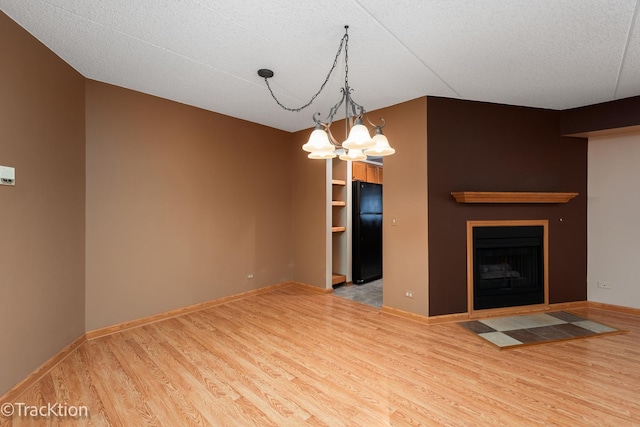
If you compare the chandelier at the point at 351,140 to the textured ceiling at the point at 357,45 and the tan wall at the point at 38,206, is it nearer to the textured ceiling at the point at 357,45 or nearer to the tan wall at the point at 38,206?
the textured ceiling at the point at 357,45

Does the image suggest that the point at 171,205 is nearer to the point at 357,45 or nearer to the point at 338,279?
the point at 357,45

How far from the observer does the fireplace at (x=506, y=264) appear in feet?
11.6

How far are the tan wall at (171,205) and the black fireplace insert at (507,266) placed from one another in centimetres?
302

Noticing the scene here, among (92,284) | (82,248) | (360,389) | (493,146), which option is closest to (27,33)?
(82,248)

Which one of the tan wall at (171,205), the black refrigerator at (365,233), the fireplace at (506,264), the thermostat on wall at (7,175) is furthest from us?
the black refrigerator at (365,233)

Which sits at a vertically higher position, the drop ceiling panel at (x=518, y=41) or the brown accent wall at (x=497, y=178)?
the drop ceiling panel at (x=518, y=41)

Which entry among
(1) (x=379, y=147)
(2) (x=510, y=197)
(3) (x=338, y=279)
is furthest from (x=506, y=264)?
(1) (x=379, y=147)

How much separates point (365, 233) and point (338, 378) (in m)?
3.14

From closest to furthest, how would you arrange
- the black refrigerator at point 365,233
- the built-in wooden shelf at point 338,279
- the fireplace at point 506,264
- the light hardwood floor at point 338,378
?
1. the light hardwood floor at point 338,378
2. the fireplace at point 506,264
3. the built-in wooden shelf at point 338,279
4. the black refrigerator at point 365,233

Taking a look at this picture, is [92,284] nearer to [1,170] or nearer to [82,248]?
[82,248]

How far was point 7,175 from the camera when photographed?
2.03 meters

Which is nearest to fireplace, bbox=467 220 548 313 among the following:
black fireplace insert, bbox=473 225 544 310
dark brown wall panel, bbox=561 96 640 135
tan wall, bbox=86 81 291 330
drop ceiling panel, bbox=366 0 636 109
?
black fireplace insert, bbox=473 225 544 310

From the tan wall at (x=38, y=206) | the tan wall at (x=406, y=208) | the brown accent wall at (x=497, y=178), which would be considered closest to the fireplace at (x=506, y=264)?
the brown accent wall at (x=497, y=178)

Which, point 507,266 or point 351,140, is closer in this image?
point 351,140
